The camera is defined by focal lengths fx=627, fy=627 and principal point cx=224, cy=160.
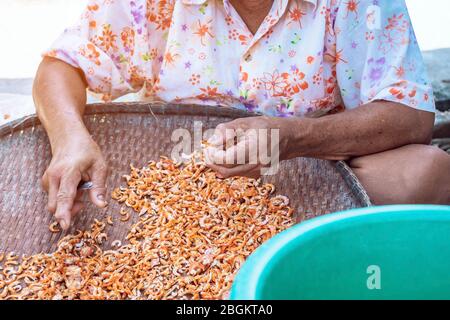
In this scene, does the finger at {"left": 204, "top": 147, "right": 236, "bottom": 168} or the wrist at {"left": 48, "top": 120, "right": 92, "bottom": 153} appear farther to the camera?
the wrist at {"left": 48, "top": 120, "right": 92, "bottom": 153}

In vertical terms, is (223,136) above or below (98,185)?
above

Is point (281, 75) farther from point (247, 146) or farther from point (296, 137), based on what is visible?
point (247, 146)

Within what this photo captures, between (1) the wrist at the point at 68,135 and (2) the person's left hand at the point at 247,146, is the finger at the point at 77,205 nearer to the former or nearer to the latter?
(1) the wrist at the point at 68,135

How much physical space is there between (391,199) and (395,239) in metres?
0.88

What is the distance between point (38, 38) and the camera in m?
4.23

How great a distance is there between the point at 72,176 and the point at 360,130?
904 mm

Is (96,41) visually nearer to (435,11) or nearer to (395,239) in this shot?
(395,239)

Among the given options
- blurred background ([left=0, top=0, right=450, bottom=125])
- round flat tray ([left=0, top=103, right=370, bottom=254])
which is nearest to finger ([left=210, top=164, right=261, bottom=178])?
round flat tray ([left=0, top=103, right=370, bottom=254])

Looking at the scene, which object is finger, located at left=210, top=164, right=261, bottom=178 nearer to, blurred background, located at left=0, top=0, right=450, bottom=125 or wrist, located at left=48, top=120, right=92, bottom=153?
wrist, located at left=48, top=120, right=92, bottom=153

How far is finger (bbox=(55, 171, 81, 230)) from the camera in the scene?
5.53ft

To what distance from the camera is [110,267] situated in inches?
69.8

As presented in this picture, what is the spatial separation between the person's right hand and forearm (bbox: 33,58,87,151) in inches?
3.0

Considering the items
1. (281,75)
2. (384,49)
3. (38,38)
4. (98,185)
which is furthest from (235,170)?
(38,38)

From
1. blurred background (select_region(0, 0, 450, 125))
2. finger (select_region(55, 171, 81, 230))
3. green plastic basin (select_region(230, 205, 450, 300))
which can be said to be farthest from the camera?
blurred background (select_region(0, 0, 450, 125))
